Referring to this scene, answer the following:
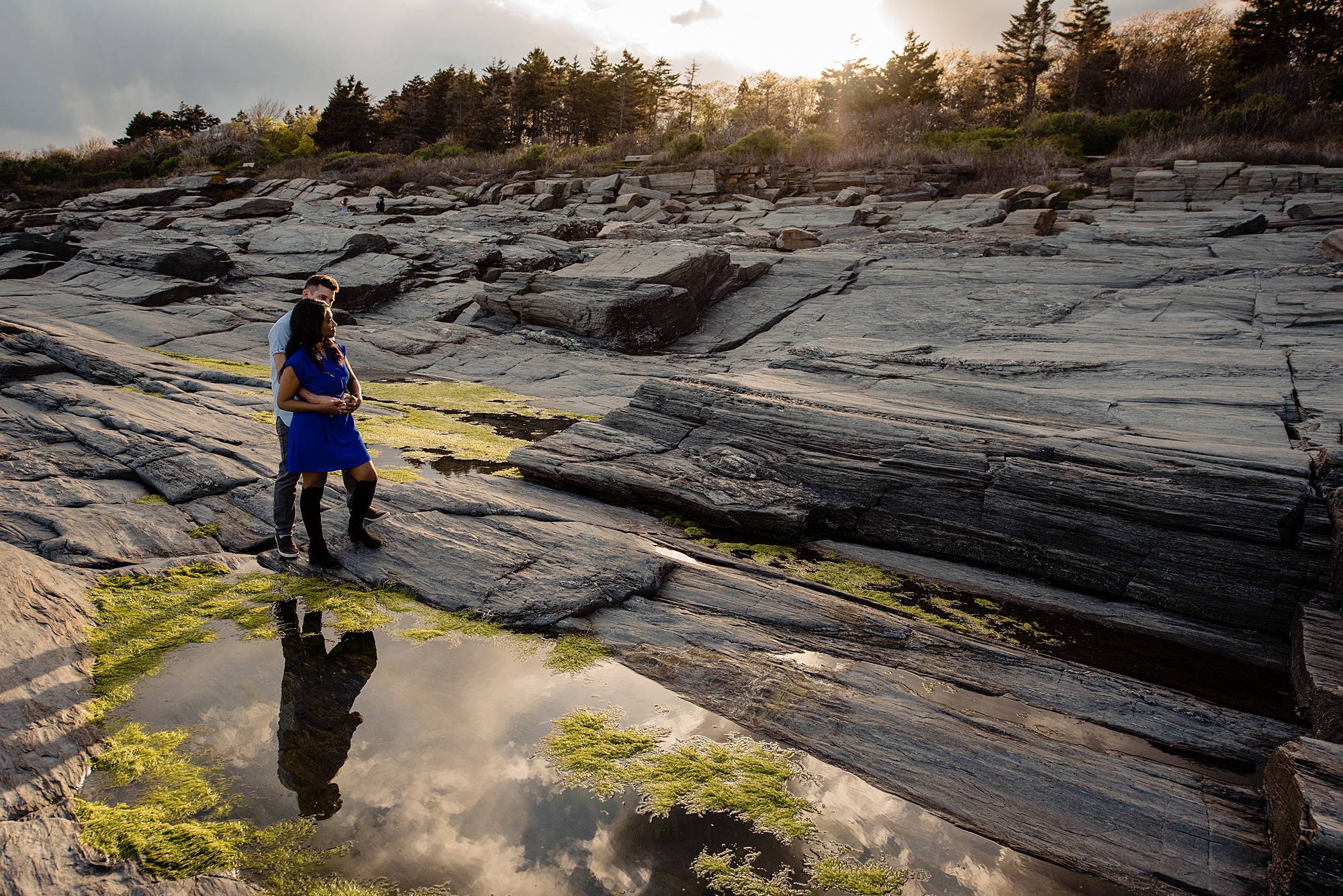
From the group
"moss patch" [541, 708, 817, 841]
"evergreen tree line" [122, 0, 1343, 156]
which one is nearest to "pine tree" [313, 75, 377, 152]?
"evergreen tree line" [122, 0, 1343, 156]

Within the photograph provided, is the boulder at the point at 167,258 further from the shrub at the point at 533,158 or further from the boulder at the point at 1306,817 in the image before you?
the shrub at the point at 533,158

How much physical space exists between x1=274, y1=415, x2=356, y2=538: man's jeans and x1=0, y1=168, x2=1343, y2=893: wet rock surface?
0.34 m

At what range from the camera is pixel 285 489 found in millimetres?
5043

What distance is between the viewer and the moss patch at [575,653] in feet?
14.3

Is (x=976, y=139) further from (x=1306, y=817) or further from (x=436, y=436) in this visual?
(x=1306, y=817)

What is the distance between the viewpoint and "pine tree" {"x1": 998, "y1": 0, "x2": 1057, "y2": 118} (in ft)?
153

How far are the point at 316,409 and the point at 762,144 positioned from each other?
36273 millimetres

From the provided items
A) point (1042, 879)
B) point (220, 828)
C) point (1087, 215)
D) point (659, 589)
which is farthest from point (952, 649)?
point (1087, 215)

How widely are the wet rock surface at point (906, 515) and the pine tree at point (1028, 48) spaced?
39.6 m

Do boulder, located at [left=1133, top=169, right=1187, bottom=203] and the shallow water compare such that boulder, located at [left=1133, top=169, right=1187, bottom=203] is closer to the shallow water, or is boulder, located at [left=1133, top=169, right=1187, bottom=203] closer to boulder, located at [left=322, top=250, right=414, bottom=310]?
boulder, located at [left=322, top=250, right=414, bottom=310]

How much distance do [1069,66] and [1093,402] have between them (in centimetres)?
5503

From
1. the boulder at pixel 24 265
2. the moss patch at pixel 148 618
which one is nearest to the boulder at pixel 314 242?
the boulder at pixel 24 265

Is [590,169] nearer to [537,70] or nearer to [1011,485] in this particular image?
[537,70]

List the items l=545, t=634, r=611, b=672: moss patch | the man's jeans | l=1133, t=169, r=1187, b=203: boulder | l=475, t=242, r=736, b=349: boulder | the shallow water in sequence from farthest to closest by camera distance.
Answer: l=1133, t=169, r=1187, b=203: boulder → l=475, t=242, r=736, b=349: boulder → the man's jeans → l=545, t=634, r=611, b=672: moss patch → the shallow water
